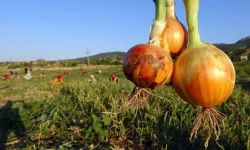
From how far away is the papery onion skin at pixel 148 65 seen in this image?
0.59m

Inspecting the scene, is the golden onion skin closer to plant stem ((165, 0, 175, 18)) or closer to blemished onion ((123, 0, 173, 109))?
blemished onion ((123, 0, 173, 109))

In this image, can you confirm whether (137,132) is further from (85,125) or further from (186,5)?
(186,5)

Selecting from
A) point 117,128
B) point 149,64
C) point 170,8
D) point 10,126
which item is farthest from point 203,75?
point 10,126

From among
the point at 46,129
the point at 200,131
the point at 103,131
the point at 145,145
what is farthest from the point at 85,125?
the point at 200,131

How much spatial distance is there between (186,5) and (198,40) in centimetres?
9

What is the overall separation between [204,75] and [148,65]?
0.11 m

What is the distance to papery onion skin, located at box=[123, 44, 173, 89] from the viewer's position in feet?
1.94

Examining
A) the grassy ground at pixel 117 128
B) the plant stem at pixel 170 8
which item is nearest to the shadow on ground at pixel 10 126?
the grassy ground at pixel 117 128

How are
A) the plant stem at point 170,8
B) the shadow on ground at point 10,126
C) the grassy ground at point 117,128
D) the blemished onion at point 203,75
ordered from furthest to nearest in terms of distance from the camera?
the shadow on ground at point 10,126
the grassy ground at point 117,128
the plant stem at point 170,8
the blemished onion at point 203,75

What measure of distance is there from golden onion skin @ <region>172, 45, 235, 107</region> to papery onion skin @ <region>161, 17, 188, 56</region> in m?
0.06

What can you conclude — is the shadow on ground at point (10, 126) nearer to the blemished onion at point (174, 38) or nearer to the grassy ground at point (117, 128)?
the grassy ground at point (117, 128)

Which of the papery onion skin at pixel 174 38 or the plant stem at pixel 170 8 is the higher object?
the plant stem at pixel 170 8

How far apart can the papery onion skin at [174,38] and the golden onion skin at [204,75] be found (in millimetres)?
64

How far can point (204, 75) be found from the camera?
0.58 meters
